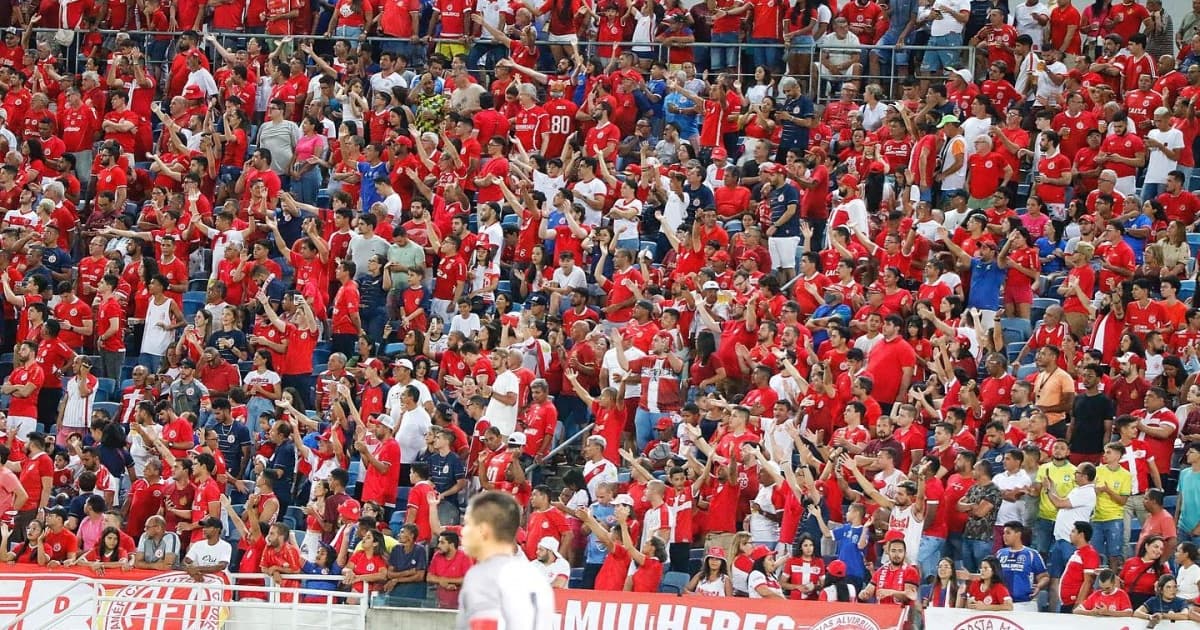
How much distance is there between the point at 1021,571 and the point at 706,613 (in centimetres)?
235

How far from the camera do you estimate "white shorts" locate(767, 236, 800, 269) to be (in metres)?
19.7

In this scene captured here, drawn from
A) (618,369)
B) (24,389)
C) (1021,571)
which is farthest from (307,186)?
(1021,571)

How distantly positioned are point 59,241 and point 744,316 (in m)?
7.95

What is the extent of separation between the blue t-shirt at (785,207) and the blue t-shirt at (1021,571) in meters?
5.75

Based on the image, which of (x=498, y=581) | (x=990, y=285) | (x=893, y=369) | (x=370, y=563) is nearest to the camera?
(x=498, y=581)

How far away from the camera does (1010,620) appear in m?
14.1

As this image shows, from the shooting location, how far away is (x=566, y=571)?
15.7 m

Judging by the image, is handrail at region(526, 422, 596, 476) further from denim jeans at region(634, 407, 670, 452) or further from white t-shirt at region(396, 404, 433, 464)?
white t-shirt at region(396, 404, 433, 464)

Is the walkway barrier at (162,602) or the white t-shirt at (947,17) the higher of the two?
the white t-shirt at (947,17)

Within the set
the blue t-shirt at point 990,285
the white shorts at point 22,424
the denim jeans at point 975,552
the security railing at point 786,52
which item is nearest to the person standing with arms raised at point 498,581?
the denim jeans at point 975,552

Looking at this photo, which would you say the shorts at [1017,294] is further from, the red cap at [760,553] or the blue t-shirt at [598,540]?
the blue t-shirt at [598,540]

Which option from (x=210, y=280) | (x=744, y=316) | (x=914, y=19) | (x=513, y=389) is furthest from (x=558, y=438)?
(x=914, y=19)

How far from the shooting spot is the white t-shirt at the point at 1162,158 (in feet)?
64.9

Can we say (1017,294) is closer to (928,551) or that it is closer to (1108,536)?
(1108,536)
